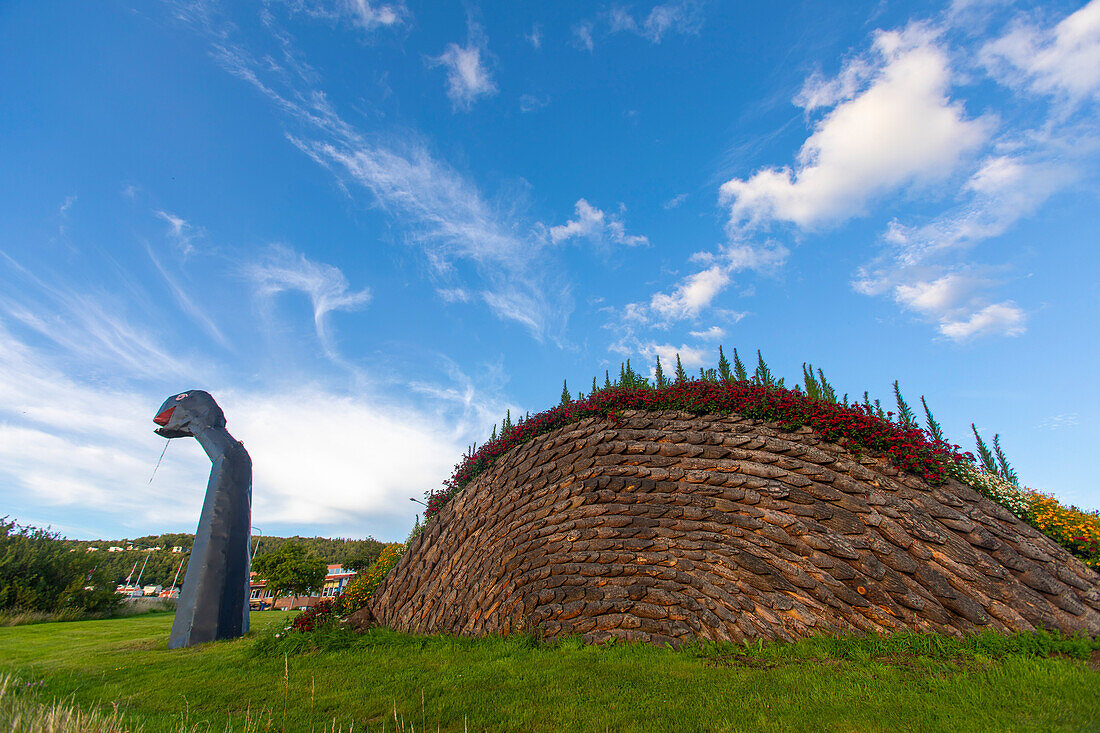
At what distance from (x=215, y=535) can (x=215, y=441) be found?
8.07ft

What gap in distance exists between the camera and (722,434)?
330 inches

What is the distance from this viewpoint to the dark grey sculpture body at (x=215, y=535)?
10366mm

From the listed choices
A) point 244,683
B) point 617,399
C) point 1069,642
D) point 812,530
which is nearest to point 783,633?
point 812,530

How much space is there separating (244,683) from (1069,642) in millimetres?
10639

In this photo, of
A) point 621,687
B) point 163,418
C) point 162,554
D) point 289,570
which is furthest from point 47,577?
point 162,554

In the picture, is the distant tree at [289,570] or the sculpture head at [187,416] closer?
the sculpture head at [187,416]

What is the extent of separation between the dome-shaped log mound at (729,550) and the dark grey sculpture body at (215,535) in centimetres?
403

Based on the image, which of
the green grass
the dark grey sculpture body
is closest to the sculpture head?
the dark grey sculpture body

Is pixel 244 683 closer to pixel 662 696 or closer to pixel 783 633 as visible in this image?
pixel 662 696

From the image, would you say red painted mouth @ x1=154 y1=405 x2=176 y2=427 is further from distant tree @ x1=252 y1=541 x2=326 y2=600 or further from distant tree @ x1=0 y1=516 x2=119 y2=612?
distant tree @ x1=252 y1=541 x2=326 y2=600

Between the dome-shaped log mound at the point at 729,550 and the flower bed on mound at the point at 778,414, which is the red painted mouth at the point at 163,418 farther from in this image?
the flower bed on mound at the point at 778,414

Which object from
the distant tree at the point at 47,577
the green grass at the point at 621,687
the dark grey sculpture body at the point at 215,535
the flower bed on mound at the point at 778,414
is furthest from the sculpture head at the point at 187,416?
the distant tree at the point at 47,577

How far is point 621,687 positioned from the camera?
5.57m

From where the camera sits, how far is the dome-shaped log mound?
6.32 metres
